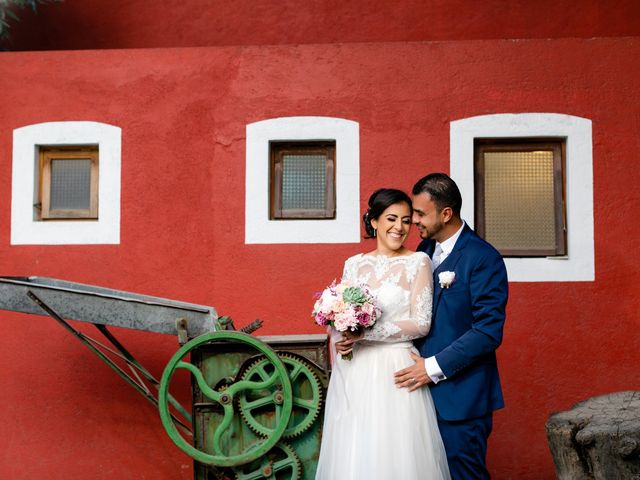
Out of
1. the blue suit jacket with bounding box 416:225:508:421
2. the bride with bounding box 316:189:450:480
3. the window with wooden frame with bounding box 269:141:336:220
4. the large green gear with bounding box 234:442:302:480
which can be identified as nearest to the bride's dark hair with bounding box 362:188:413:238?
the bride with bounding box 316:189:450:480

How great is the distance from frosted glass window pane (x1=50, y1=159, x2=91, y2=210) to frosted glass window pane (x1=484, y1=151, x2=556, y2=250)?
302 centimetres

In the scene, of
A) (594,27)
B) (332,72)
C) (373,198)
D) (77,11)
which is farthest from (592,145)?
(77,11)

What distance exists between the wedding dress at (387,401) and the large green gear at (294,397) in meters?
0.45

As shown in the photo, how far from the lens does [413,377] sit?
4.11 meters

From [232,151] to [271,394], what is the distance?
7.02ft

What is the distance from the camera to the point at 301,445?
191 inches

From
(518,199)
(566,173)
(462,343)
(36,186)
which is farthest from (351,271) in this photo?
(36,186)

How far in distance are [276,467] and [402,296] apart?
4.39ft

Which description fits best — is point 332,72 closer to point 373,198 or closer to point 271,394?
point 373,198

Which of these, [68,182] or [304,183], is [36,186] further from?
[304,183]

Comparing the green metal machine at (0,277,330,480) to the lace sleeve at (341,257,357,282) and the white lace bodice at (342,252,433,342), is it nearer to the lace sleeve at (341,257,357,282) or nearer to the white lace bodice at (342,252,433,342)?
the lace sleeve at (341,257,357,282)

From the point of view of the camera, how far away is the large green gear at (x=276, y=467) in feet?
15.7

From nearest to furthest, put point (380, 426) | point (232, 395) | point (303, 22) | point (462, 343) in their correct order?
1. point (462, 343)
2. point (380, 426)
3. point (232, 395)
4. point (303, 22)

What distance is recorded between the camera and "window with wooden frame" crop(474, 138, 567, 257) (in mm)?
6195
